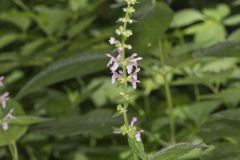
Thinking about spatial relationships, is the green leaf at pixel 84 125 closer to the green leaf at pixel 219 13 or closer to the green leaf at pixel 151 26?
the green leaf at pixel 151 26

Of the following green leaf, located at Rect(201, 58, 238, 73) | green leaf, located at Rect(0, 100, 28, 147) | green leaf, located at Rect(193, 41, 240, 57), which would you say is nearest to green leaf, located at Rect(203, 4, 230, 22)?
green leaf, located at Rect(201, 58, 238, 73)

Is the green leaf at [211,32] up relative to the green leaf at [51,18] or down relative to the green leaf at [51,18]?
down

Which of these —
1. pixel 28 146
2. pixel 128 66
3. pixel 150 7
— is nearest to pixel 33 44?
pixel 28 146

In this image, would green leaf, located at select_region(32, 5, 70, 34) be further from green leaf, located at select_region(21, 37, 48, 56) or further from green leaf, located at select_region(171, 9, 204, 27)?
green leaf, located at select_region(171, 9, 204, 27)

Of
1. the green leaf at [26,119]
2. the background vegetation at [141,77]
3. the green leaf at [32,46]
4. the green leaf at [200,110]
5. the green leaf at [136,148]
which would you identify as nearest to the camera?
the green leaf at [136,148]

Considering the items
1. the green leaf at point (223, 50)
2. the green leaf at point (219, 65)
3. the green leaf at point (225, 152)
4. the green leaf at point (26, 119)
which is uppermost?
the green leaf at point (223, 50)

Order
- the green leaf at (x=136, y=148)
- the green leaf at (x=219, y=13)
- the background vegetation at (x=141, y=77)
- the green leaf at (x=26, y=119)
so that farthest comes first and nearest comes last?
1. the green leaf at (x=219, y=13)
2. the background vegetation at (x=141, y=77)
3. the green leaf at (x=26, y=119)
4. the green leaf at (x=136, y=148)

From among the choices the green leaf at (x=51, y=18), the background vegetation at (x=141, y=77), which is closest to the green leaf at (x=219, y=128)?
the background vegetation at (x=141, y=77)

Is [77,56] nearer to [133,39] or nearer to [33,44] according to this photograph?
[133,39]
